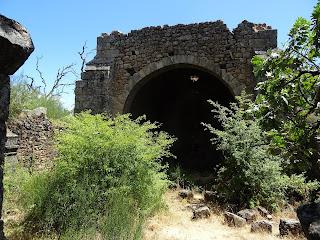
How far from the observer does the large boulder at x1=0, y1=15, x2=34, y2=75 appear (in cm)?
190

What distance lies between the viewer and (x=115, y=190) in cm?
514

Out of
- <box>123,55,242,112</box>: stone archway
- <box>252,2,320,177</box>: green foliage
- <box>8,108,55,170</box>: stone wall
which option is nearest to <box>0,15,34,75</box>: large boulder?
<box>252,2,320,177</box>: green foliage

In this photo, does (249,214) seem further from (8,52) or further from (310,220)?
(8,52)

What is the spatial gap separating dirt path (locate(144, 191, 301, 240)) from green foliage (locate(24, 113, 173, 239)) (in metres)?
0.29

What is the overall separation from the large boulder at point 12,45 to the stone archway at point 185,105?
366 inches

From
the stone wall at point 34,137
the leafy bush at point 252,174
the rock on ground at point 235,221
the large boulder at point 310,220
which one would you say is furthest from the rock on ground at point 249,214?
the stone wall at point 34,137

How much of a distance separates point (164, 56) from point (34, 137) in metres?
4.65

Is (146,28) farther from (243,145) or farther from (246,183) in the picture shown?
(246,183)

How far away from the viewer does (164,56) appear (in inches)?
432

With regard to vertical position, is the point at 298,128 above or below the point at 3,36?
below

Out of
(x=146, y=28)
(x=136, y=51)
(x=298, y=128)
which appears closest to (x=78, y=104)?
(x=136, y=51)

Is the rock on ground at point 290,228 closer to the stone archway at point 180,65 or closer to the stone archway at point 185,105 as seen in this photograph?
the stone archway at point 180,65

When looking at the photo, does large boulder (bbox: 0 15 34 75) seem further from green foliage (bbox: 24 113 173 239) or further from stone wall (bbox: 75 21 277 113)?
stone wall (bbox: 75 21 277 113)

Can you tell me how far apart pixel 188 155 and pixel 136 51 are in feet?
20.2
